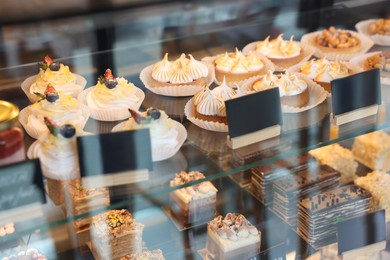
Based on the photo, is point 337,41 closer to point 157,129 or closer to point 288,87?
point 288,87

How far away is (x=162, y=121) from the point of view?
163 centimetres

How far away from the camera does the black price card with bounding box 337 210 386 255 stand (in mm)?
1969

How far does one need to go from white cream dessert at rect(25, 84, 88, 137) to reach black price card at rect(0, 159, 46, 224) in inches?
11.5

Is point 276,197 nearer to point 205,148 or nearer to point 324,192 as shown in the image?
point 324,192

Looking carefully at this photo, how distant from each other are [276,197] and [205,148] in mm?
790

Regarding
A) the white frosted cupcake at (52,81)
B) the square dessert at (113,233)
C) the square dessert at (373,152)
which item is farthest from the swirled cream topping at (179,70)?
the square dessert at (373,152)

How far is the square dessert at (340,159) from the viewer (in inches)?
99.9

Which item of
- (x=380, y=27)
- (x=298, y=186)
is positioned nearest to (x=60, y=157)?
(x=298, y=186)

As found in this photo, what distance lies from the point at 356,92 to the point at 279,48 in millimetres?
595

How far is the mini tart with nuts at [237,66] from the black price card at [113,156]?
71 cm

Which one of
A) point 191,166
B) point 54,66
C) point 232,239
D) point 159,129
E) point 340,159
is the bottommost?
point 232,239

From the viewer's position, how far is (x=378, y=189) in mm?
2434

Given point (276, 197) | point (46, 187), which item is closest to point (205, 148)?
point (46, 187)

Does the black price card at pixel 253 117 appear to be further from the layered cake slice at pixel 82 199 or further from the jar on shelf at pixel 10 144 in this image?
the jar on shelf at pixel 10 144
